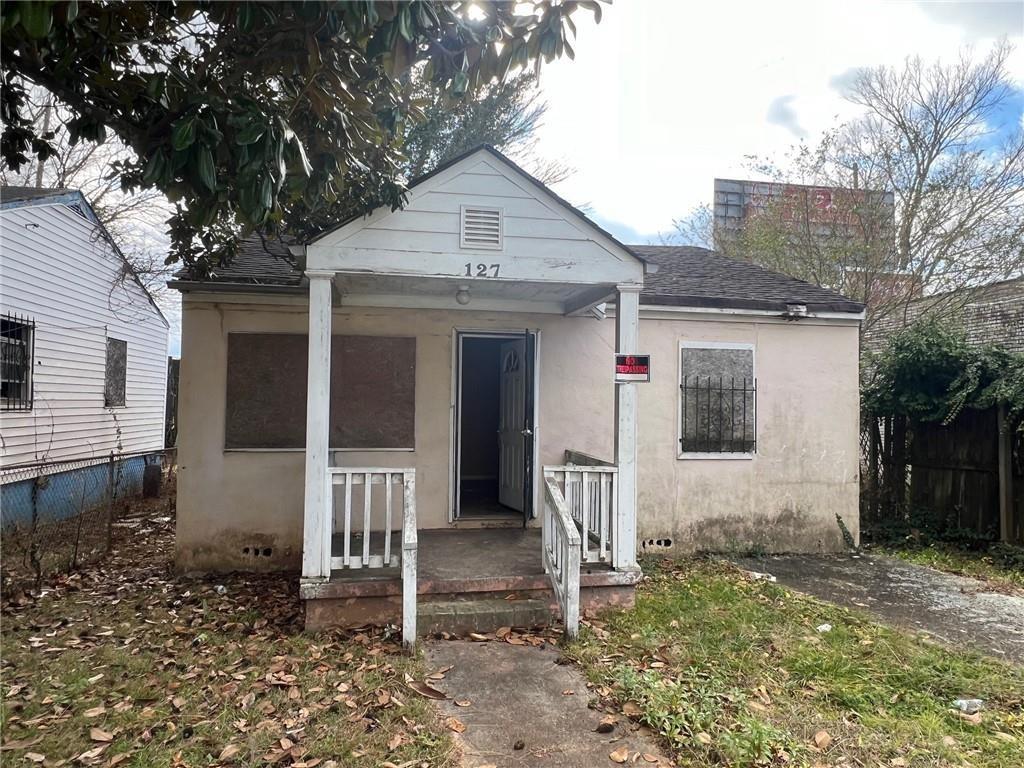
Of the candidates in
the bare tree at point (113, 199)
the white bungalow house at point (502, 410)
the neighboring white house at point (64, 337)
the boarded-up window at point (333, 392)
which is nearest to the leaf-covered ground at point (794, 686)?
the white bungalow house at point (502, 410)

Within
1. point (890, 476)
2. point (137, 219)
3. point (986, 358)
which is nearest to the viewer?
point (986, 358)

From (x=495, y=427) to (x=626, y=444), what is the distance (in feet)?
16.0

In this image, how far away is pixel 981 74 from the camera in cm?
1183

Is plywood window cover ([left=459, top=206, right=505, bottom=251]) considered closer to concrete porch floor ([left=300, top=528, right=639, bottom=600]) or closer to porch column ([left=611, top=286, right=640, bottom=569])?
porch column ([left=611, top=286, right=640, bottom=569])

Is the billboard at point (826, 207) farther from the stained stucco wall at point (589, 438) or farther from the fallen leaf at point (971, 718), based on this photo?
the fallen leaf at point (971, 718)

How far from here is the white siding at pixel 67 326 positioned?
27.9 feet

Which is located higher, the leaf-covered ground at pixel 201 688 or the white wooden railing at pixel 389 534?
the white wooden railing at pixel 389 534

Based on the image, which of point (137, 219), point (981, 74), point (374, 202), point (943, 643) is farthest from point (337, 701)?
point (137, 219)

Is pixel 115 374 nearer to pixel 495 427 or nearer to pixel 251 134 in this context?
pixel 495 427

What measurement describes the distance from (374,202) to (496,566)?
3.11 metres

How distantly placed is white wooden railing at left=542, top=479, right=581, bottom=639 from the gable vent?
6.41 ft

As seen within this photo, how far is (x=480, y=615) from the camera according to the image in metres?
4.65

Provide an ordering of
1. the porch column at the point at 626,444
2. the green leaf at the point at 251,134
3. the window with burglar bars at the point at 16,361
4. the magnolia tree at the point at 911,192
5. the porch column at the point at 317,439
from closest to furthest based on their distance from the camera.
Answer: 1. the green leaf at the point at 251,134
2. the porch column at the point at 317,439
3. the porch column at the point at 626,444
4. the window with burglar bars at the point at 16,361
5. the magnolia tree at the point at 911,192

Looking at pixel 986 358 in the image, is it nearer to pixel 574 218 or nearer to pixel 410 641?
pixel 574 218
